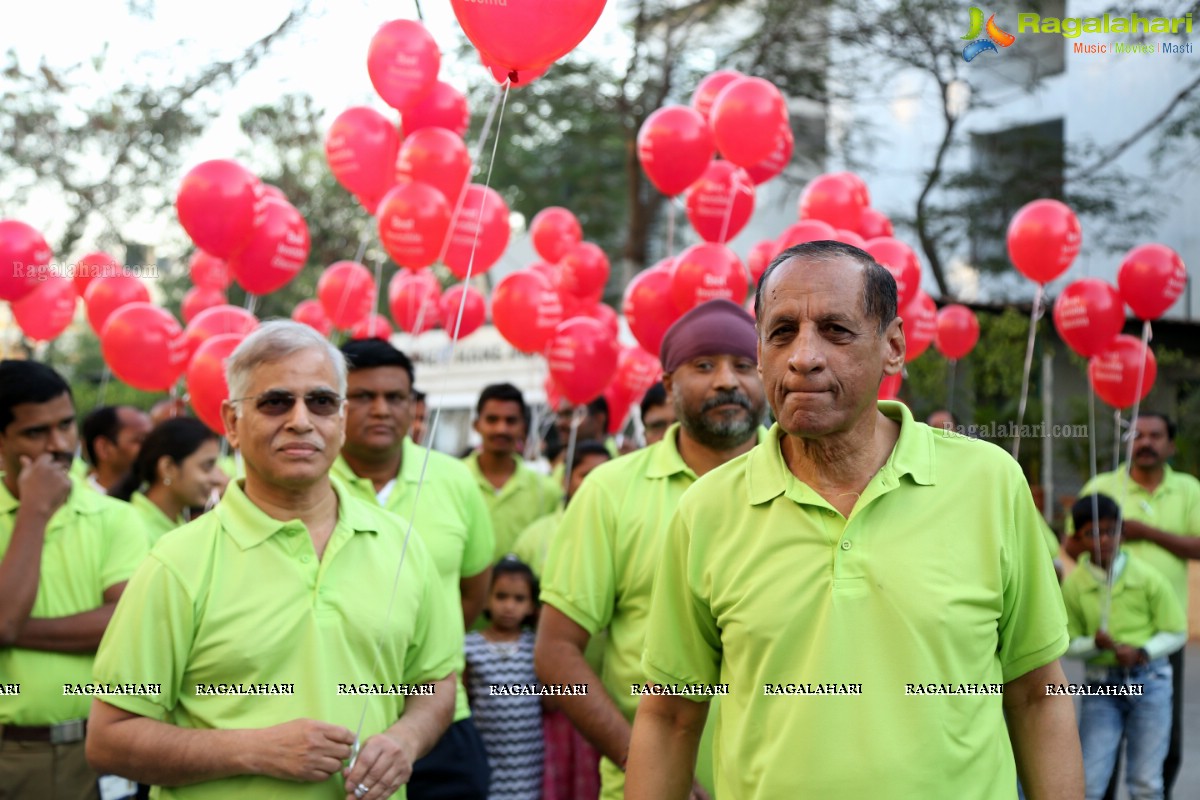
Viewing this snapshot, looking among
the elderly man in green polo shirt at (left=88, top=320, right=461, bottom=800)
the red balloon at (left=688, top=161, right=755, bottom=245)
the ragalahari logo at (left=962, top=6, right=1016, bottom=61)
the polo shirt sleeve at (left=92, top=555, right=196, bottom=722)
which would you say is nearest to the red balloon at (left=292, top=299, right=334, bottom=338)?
the red balloon at (left=688, top=161, right=755, bottom=245)

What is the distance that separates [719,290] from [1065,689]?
4329 millimetres

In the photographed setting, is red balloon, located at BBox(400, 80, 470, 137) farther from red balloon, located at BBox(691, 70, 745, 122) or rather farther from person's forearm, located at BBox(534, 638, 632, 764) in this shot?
person's forearm, located at BBox(534, 638, 632, 764)

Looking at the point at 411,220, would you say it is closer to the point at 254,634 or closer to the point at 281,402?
the point at 281,402

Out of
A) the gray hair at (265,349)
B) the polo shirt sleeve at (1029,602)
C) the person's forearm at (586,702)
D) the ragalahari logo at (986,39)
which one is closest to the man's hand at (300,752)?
the gray hair at (265,349)

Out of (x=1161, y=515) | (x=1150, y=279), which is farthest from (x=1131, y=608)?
(x=1150, y=279)

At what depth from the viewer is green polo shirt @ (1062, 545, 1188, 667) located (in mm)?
6035

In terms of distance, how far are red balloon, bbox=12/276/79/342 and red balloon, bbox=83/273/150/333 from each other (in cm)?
20

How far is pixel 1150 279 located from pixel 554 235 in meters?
4.31

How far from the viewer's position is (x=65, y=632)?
3.66 metres

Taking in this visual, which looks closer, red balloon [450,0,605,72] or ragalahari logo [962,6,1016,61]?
red balloon [450,0,605,72]

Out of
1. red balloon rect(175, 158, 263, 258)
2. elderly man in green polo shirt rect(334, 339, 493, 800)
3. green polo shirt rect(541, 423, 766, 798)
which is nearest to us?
green polo shirt rect(541, 423, 766, 798)

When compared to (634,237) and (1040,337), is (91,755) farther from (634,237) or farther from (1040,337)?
(634,237)

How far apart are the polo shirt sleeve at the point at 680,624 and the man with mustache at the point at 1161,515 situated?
4533 millimetres

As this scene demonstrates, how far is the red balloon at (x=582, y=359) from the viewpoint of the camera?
7.07 metres
